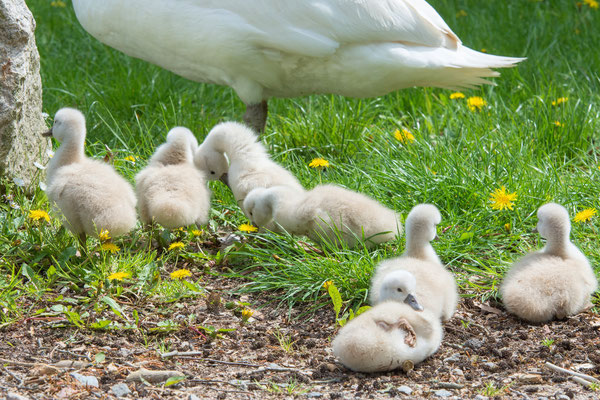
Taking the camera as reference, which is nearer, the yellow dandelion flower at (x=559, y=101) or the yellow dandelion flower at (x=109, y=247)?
the yellow dandelion flower at (x=109, y=247)

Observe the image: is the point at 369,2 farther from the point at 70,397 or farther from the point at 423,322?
the point at 70,397

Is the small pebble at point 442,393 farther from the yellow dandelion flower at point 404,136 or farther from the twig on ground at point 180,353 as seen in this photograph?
the yellow dandelion flower at point 404,136

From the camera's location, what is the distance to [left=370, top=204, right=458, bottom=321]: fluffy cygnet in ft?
11.1

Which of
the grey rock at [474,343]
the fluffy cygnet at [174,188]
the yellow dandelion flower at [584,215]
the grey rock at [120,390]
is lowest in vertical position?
the grey rock at [120,390]

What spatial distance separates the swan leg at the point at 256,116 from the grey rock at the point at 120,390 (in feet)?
9.54

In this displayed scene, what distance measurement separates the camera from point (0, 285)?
12.9 feet

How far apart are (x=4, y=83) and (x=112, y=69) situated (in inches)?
97.0

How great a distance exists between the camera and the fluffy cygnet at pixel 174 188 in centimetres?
422

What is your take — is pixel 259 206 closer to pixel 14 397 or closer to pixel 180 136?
pixel 180 136

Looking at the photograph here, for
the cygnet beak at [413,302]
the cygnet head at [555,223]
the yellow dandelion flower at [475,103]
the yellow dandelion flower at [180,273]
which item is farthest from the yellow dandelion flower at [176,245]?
the yellow dandelion flower at [475,103]

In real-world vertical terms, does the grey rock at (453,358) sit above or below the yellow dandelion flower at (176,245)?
above

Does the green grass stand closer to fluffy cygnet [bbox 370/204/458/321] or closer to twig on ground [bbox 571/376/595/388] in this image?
fluffy cygnet [bbox 370/204/458/321]

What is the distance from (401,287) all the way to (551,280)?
796mm

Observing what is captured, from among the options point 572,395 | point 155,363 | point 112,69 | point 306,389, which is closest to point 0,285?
point 155,363
